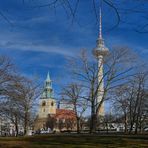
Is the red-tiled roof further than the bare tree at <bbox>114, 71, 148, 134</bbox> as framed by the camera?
Yes

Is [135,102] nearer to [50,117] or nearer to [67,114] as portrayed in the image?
[67,114]

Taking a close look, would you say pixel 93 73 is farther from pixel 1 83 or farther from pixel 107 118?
pixel 107 118

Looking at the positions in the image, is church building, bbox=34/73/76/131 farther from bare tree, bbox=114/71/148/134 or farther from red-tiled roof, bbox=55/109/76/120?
bare tree, bbox=114/71/148/134

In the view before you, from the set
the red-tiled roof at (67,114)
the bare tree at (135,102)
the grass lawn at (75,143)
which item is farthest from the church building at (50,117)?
the grass lawn at (75,143)

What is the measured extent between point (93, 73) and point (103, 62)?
2.28m

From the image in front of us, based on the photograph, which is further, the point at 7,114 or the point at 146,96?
the point at 146,96

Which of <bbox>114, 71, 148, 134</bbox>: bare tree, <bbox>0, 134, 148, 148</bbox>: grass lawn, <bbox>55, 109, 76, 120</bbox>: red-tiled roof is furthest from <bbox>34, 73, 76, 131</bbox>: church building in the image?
<bbox>0, 134, 148, 148</bbox>: grass lawn

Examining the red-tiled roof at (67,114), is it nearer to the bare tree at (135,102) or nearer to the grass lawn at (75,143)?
the bare tree at (135,102)

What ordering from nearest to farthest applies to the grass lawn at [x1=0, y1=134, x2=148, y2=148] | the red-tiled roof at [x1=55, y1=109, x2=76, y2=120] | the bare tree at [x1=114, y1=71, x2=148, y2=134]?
1. the grass lawn at [x1=0, y1=134, x2=148, y2=148]
2. the bare tree at [x1=114, y1=71, x2=148, y2=134]
3. the red-tiled roof at [x1=55, y1=109, x2=76, y2=120]

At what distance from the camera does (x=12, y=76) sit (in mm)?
49812

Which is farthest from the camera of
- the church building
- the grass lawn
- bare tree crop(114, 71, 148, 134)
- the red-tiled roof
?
the church building

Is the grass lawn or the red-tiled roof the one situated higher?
the red-tiled roof

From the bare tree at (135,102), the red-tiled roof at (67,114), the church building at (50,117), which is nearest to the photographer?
the bare tree at (135,102)

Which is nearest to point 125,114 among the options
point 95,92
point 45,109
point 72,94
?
point 72,94
